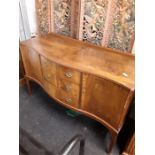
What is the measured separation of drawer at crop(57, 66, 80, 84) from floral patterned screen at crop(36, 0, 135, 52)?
1.56 feet

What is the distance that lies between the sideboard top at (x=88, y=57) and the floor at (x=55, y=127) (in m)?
0.75

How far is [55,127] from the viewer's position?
5.15 ft

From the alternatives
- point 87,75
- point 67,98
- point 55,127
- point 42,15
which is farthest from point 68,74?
point 42,15

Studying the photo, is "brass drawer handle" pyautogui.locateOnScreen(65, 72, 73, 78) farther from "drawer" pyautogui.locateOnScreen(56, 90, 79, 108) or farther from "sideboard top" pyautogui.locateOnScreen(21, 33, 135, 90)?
"drawer" pyautogui.locateOnScreen(56, 90, 79, 108)

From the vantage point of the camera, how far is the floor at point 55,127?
1.42 metres

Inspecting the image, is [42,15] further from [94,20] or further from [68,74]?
[68,74]

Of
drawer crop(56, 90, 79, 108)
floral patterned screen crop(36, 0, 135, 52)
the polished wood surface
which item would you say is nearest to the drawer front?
drawer crop(56, 90, 79, 108)

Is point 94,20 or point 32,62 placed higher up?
point 94,20

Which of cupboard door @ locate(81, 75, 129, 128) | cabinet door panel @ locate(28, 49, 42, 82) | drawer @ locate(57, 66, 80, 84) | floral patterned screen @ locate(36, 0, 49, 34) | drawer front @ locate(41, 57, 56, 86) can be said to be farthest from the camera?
floral patterned screen @ locate(36, 0, 49, 34)

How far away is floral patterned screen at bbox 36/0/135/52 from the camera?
119 centimetres

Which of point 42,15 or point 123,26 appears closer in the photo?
point 123,26

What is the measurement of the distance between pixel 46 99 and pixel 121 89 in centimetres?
117

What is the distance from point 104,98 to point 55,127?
74cm

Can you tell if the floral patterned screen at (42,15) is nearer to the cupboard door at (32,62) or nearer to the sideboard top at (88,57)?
the sideboard top at (88,57)
